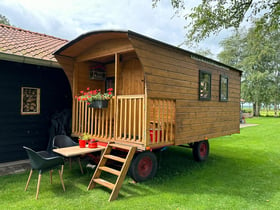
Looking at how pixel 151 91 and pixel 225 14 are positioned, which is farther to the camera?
pixel 225 14

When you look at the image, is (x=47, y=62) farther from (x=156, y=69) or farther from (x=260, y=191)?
(x=260, y=191)

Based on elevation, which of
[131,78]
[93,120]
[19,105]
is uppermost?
[131,78]

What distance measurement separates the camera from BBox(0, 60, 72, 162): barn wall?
Result: 5.21m

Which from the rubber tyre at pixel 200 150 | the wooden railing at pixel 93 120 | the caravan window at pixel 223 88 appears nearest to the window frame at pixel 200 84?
the caravan window at pixel 223 88

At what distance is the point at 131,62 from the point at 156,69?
2129 millimetres

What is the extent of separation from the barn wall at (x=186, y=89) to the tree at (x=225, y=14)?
131cm

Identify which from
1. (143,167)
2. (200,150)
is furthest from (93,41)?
(200,150)

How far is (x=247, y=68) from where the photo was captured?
25.8 meters

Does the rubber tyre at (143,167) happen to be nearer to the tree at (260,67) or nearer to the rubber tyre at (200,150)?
the rubber tyre at (200,150)

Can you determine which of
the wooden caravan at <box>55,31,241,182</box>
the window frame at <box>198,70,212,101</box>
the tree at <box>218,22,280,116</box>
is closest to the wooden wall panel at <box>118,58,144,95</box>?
the wooden caravan at <box>55,31,241,182</box>

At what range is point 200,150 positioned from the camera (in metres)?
6.19

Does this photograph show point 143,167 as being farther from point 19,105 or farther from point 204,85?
point 19,105

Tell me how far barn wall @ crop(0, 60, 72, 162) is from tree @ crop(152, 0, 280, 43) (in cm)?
368

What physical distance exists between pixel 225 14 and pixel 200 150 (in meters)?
3.97
